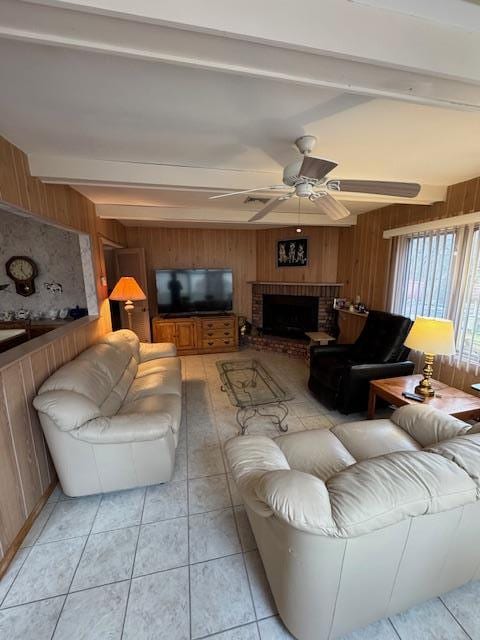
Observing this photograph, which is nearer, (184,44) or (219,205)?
(184,44)

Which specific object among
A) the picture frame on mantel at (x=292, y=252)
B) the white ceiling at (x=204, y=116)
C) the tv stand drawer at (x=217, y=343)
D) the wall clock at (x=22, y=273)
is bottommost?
the tv stand drawer at (x=217, y=343)

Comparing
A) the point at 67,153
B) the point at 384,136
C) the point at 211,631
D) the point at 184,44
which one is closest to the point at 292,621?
the point at 211,631

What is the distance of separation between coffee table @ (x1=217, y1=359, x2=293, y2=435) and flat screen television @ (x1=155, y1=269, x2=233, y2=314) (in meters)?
1.91

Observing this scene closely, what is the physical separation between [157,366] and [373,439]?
2235 millimetres

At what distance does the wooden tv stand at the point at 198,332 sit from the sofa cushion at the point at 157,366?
1542 millimetres

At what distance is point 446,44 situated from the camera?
968 millimetres

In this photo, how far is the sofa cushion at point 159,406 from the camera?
2018mm

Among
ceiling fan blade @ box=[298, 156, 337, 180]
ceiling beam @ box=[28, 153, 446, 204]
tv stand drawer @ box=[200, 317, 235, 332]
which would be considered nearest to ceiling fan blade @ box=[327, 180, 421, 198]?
ceiling fan blade @ box=[298, 156, 337, 180]

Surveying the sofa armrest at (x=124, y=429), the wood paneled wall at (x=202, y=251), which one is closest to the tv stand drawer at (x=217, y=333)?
the wood paneled wall at (x=202, y=251)

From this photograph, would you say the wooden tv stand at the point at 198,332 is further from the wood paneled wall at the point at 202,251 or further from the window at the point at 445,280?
the window at the point at 445,280

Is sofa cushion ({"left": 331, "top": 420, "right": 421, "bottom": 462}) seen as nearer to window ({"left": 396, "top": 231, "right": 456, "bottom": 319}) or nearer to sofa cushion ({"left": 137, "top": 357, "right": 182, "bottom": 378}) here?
window ({"left": 396, "top": 231, "right": 456, "bottom": 319})

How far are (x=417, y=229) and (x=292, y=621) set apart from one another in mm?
3354

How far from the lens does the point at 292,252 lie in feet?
16.3

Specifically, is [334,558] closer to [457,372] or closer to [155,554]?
[155,554]
